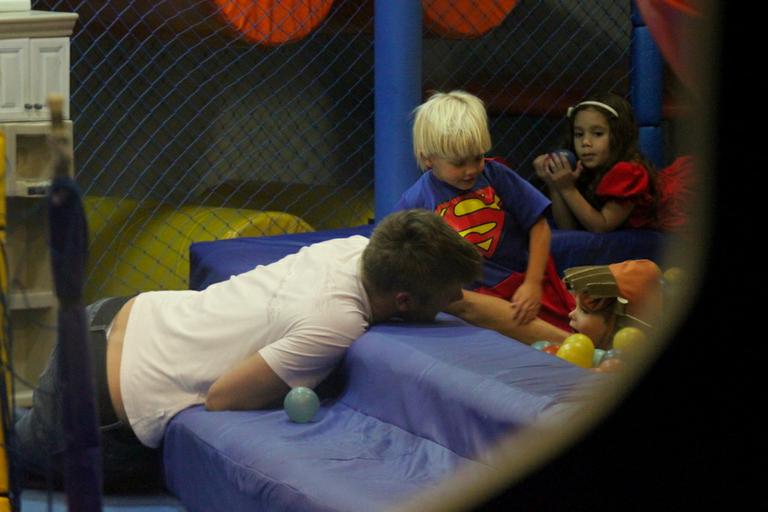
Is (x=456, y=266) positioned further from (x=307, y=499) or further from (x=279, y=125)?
(x=279, y=125)

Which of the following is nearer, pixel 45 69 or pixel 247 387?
pixel 247 387

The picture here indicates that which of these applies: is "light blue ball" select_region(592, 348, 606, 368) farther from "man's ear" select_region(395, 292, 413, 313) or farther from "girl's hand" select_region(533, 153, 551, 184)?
"girl's hand" select_region(533, 153, 551, 184)

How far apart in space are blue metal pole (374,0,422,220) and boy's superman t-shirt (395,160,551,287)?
62cm

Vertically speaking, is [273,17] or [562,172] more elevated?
[273,17]

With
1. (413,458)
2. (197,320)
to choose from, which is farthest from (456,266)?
(197,320)

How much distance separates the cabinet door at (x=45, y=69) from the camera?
123 inches

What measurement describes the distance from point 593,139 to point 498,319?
90 centimetres

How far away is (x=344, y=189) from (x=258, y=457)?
2.36 m

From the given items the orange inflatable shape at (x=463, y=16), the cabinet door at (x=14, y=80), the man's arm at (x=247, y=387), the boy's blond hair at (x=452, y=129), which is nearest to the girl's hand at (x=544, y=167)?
the boy's blond hair at (x=452, y=129)

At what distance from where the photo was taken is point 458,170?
8.53 ft

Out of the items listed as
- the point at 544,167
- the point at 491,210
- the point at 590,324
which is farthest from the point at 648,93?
the point at 590,324

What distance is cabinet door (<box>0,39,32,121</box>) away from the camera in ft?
10.1

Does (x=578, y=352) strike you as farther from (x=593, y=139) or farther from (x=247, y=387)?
(x=593, y=139)

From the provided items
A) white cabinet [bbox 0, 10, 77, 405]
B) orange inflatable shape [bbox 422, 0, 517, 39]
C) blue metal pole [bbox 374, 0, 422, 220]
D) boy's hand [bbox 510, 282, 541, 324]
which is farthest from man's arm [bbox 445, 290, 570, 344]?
orange inflatable shape [bbox 422, 0, 517, 39]
